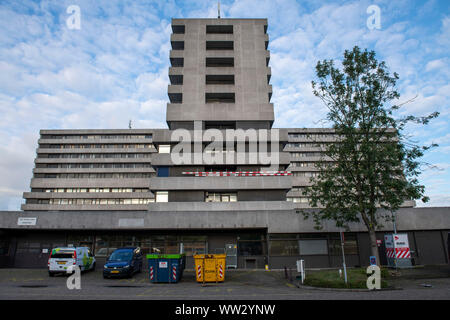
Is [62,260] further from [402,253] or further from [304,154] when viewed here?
[304,154]

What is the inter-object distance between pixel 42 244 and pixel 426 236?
111 feet

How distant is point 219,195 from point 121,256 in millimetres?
16894

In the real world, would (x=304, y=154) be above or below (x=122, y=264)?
above

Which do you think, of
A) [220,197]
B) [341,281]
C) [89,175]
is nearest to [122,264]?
[341,281]

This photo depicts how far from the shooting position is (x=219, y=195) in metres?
35.6

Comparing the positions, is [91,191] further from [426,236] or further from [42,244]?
[426,236]

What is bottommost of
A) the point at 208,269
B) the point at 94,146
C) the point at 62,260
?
the point at 208,269

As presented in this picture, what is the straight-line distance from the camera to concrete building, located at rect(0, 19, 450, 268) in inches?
1009

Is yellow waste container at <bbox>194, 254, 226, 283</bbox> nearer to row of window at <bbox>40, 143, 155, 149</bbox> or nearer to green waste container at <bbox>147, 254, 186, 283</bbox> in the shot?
green waste container at <bbox>147, 254, 186, 283</bbox>

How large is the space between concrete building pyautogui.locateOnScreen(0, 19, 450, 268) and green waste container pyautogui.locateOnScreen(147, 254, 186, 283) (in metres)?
8.22

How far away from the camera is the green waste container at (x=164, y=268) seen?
1752cm

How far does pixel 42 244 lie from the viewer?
26969mm

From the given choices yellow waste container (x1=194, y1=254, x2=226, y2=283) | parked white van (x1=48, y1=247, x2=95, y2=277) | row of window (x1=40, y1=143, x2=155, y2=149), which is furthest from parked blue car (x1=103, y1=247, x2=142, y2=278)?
row of window (x1=40, y1=143, x2=155, y2=149)

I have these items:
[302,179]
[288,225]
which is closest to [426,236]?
[288,225]
